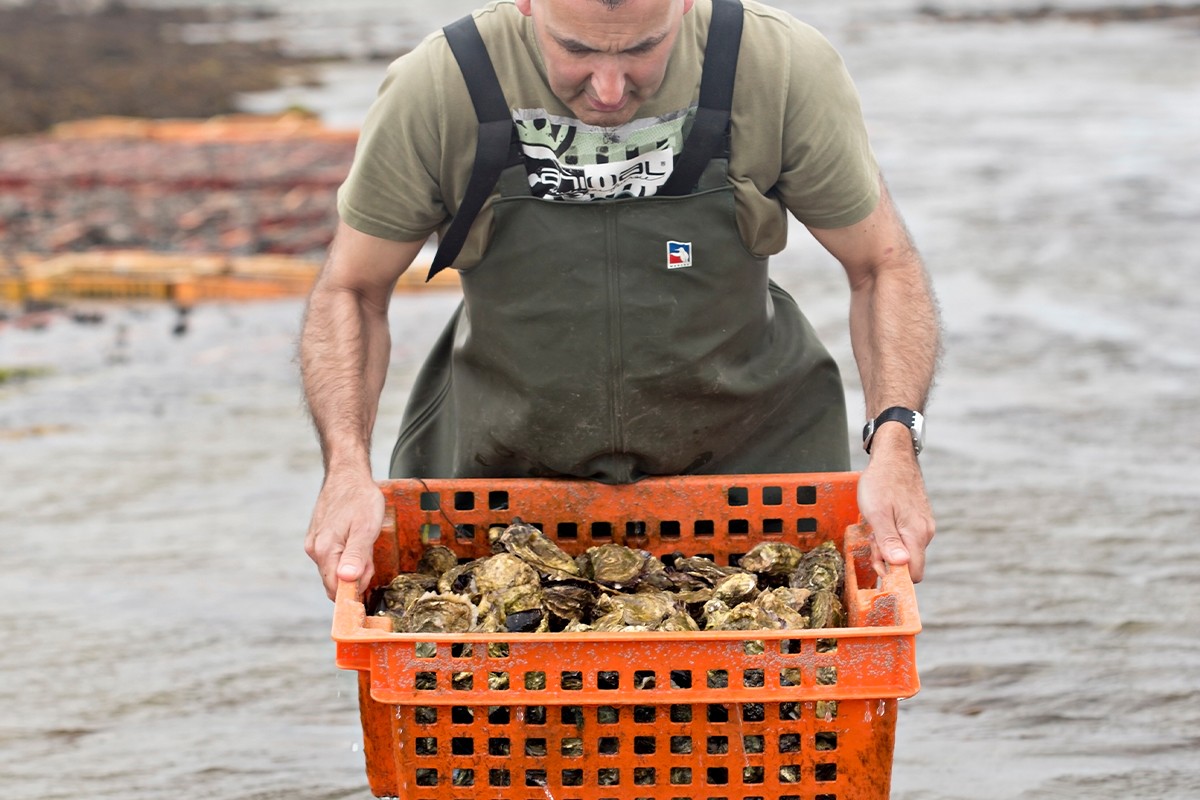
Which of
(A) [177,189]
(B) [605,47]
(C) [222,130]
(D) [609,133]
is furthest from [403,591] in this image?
(C) [222,130]

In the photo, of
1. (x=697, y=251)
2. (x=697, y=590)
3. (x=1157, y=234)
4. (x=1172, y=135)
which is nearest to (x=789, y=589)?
(x=697, y=590)

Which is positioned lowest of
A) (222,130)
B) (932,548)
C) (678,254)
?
(222,130)

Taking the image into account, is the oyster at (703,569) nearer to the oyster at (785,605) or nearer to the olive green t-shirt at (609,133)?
the oyster at (785,605)

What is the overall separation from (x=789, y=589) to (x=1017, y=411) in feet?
17.1

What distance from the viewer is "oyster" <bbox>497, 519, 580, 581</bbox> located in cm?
326

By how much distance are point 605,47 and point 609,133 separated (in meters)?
0.27

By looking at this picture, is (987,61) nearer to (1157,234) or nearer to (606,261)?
(1157,234)

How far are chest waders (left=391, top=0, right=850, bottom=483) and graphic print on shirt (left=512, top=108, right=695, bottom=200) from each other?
1.1 inches

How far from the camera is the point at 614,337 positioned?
11.3 feet

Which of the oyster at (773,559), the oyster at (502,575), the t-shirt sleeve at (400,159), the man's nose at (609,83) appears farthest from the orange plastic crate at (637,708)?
the man's nose at (609,83)

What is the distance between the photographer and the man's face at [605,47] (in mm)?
3016

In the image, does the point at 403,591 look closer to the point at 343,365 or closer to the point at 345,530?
the point at 345,530

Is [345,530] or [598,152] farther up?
[598,152]

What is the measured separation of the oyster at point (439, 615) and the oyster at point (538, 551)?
0.82ft
